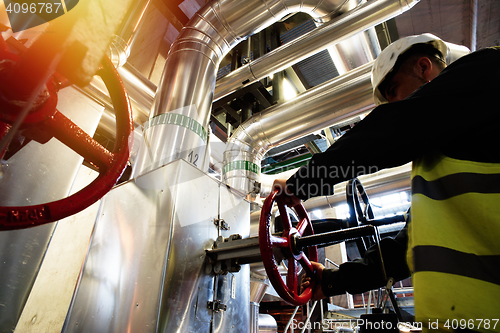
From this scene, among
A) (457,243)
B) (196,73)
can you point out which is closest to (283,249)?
(457,243)

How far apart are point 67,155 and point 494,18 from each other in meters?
3.04

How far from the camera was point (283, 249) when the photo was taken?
925 millimetres

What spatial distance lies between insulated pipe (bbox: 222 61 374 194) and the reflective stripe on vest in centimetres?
153

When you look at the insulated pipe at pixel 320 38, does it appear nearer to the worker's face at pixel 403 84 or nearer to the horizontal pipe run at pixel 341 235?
the worker's face at pixel 403 84

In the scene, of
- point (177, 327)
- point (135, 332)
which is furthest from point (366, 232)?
point (135, 332)

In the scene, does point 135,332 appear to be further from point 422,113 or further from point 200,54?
point 200,54

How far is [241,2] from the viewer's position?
1.58 m

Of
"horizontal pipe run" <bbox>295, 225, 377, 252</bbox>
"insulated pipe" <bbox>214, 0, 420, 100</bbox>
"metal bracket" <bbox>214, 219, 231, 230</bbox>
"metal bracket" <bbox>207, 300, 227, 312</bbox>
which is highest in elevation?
"insulated pipe" <bbox>214, 0, 420, 100</bbox>

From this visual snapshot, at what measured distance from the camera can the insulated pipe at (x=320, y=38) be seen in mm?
1588

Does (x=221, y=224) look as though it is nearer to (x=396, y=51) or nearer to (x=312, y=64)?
(x=396, y=51)

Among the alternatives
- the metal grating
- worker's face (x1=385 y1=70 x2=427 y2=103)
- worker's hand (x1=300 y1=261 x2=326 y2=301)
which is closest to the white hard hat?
worker's face (x1=385 y1=70 x2=427 y2=103)

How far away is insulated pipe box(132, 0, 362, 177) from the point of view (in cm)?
122

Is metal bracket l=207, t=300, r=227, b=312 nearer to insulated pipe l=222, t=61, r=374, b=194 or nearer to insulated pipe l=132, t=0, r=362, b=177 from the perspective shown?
insulated pipe l=132, t=0, r=362, b=177

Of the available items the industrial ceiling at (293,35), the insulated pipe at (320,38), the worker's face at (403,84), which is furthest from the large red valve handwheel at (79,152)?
the industrial ceiling at (293,35)
